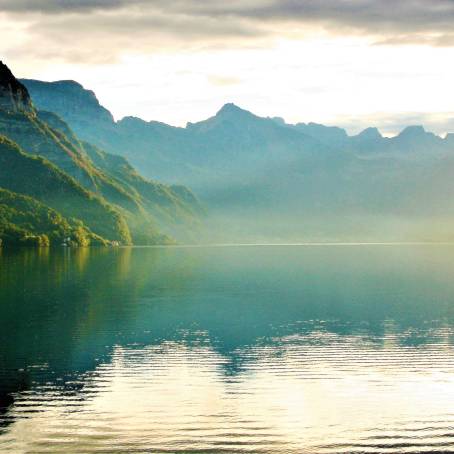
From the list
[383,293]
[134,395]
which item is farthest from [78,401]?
[383,293]

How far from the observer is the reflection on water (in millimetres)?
50062

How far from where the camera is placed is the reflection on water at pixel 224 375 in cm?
5006

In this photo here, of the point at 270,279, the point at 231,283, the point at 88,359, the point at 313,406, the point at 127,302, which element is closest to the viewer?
the point at 313,406

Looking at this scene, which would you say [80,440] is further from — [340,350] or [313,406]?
[340,350]

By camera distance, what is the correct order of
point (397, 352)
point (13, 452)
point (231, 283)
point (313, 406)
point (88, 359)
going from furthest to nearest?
point (231, 283), point (397, 352), point (88, 359), point (313, 406), point (13, 452)

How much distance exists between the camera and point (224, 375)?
70.2 metres

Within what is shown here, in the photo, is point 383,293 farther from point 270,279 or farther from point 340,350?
point 340,350

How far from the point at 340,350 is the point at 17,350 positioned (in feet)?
117

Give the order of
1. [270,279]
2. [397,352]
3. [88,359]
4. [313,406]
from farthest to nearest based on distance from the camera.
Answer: [270,279]
[397,352]
[88,359]
[313,406]

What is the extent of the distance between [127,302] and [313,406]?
3183 inches

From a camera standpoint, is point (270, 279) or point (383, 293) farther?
point (270, 279)

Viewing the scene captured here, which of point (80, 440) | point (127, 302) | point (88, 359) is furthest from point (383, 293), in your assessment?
point (80, 440)

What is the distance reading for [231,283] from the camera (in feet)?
605

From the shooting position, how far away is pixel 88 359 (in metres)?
77.2
